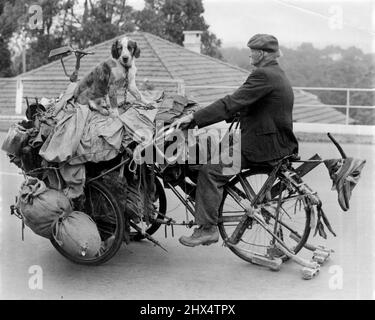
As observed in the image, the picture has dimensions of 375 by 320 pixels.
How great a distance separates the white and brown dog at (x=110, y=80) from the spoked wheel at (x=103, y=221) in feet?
2.27

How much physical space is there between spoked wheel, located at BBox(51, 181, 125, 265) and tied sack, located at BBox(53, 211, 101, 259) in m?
0.13

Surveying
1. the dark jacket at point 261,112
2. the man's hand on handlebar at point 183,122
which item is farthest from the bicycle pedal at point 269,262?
the man's hand on handlebar at point 183,122

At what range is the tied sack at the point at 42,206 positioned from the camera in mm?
4754

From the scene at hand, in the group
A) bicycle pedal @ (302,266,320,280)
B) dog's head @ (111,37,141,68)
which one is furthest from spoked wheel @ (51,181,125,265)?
dog's head @ (111,37,141,68)

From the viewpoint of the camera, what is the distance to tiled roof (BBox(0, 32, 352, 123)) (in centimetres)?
2072

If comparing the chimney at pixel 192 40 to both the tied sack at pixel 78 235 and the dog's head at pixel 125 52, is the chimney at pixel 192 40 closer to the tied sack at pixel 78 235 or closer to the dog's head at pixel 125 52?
the dog's head at pixel 125 52

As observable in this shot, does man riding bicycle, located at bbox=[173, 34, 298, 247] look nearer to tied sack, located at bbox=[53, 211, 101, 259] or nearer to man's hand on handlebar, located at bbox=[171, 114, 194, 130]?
man's hand on handlebar, located at bbox=[171, 114, 194, 130]

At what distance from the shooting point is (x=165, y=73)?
67.8 ft

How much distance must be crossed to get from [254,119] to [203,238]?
3.43ft

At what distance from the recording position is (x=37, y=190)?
4.82 metres

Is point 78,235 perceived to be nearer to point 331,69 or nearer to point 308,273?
point 308,273

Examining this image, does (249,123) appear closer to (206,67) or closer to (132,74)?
(132,74)

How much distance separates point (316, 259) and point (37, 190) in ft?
7.83

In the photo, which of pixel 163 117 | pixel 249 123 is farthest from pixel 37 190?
pixel 249 123
